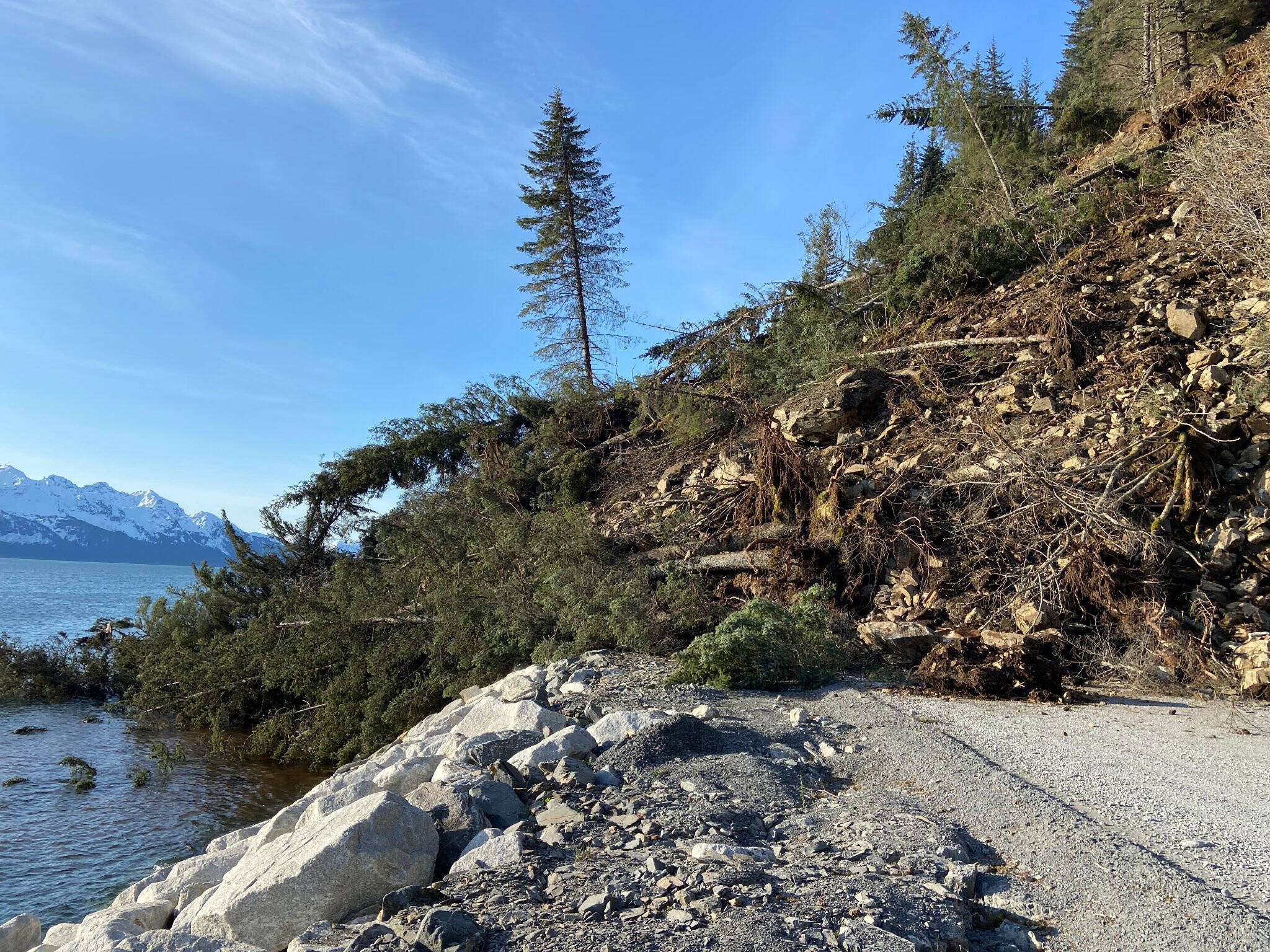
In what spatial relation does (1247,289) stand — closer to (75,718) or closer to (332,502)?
(332,502)

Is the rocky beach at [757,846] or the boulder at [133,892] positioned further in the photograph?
the boulder at [133,892]

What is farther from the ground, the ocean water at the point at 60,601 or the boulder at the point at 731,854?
the ocean water at the point at 60,601

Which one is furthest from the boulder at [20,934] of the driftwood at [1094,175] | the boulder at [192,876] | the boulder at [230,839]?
the driftwood at [1094,175]

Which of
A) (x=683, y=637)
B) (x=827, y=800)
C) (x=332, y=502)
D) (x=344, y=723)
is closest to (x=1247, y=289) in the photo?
(x=683, y=637)

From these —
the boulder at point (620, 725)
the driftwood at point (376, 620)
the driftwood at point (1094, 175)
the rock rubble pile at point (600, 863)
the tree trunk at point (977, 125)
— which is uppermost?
the tree trunk at point (977, 125)

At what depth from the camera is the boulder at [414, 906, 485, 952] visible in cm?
276

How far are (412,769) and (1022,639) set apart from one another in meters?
5.78

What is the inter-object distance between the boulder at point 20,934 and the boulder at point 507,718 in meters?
3.13

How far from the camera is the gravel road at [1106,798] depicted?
3.03 m

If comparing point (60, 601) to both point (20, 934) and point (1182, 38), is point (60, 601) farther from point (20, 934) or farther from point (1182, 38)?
point (1182, 38)

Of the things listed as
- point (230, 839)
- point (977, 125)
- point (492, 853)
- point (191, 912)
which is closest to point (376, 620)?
point (230, 839)

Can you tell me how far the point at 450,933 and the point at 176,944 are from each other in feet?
5.78

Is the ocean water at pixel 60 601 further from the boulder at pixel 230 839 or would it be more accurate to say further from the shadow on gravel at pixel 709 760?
the shadow on gravel at pixel 709 760

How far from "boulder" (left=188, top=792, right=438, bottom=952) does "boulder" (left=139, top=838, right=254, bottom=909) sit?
5.23ft
